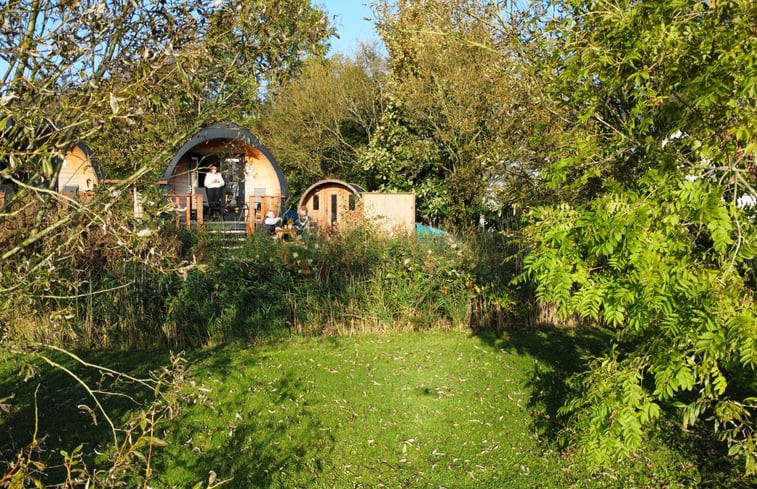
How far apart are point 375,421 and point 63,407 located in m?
2.88

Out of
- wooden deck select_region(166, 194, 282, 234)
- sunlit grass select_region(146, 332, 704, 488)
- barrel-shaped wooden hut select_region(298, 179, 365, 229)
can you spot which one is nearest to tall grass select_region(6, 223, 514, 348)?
sunlit grass select_region(146, 332, 704, 488)

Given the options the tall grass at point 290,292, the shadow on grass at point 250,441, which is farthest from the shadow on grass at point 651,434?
the shadow on grass at point 250,441

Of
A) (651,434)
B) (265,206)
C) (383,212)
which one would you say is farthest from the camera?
(265,206)

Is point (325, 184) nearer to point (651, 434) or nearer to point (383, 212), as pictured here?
point (383, 212)

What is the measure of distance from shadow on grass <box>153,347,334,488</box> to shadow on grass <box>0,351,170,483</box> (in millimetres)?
546

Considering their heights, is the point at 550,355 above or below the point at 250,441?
above

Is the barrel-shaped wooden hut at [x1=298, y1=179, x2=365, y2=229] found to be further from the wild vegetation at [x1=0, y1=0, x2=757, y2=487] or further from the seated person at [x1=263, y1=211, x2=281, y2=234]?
the wild vegetation at [x1=0, y1=0, x2=757, y2=487]

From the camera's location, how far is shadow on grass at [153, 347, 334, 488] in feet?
16.2

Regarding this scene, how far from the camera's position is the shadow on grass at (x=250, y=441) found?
194 inches

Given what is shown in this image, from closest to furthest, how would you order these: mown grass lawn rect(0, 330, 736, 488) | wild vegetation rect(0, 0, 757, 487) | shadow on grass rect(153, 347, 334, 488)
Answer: wild vegetation rect(0, 0, 757, 487), shadow on grass rect(153, 347, 334, 488), mown grass lawn rect(0, 330, 736, 488)

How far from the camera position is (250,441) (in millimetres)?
5508

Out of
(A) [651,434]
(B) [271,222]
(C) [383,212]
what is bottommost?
(A) [651,434]

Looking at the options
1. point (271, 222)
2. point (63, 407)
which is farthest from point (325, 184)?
point (63, 407)

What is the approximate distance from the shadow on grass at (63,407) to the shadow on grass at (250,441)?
0.55 meters
